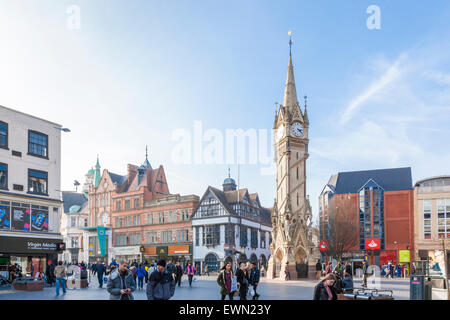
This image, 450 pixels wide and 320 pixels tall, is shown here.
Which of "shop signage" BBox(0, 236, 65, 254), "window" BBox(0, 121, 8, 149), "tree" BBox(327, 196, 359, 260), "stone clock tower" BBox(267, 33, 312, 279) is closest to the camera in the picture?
"shop signage" BBox(0, 236, 65, 254)

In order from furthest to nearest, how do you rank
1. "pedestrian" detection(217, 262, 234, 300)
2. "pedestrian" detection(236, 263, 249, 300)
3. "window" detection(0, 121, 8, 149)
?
"window" detection(0, 121, 8, 149)
"pedestrian" detection(236, 263, 249, 300)
"pedestrian" detection(217, 262, 234, 300)

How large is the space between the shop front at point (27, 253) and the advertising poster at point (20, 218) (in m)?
0.73

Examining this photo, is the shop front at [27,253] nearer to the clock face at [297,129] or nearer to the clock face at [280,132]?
the clock face at [280,132]

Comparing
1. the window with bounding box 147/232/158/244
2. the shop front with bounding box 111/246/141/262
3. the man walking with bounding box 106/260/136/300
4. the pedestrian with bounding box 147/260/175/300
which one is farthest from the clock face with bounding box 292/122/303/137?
the shop front with bounding box 111/246/141/262

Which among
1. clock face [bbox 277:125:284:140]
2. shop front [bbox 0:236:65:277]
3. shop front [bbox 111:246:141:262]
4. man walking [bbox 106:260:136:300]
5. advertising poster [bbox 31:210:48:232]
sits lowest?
shop front [bbox 111:246:141:262]

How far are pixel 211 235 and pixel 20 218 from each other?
36.6 m

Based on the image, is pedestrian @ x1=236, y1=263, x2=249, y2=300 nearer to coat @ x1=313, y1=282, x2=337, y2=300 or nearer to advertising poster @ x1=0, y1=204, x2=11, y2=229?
coat @ x1=313, y1=282, x2=337, y2=300

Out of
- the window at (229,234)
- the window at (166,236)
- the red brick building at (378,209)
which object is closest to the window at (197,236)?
the window at (229,234)

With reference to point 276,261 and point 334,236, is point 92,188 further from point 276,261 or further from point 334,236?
point 276,261

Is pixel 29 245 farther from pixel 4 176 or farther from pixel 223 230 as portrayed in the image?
pixel 223 230

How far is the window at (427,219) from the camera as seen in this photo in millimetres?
70250

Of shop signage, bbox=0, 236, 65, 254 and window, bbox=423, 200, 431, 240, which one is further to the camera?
window, bbox=423, 200, 431, 240

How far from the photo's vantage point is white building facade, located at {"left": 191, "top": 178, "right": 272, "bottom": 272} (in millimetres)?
64312

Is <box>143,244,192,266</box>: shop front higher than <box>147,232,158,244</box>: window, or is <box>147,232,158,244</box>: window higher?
<box>147,232,158,244</box>: window
